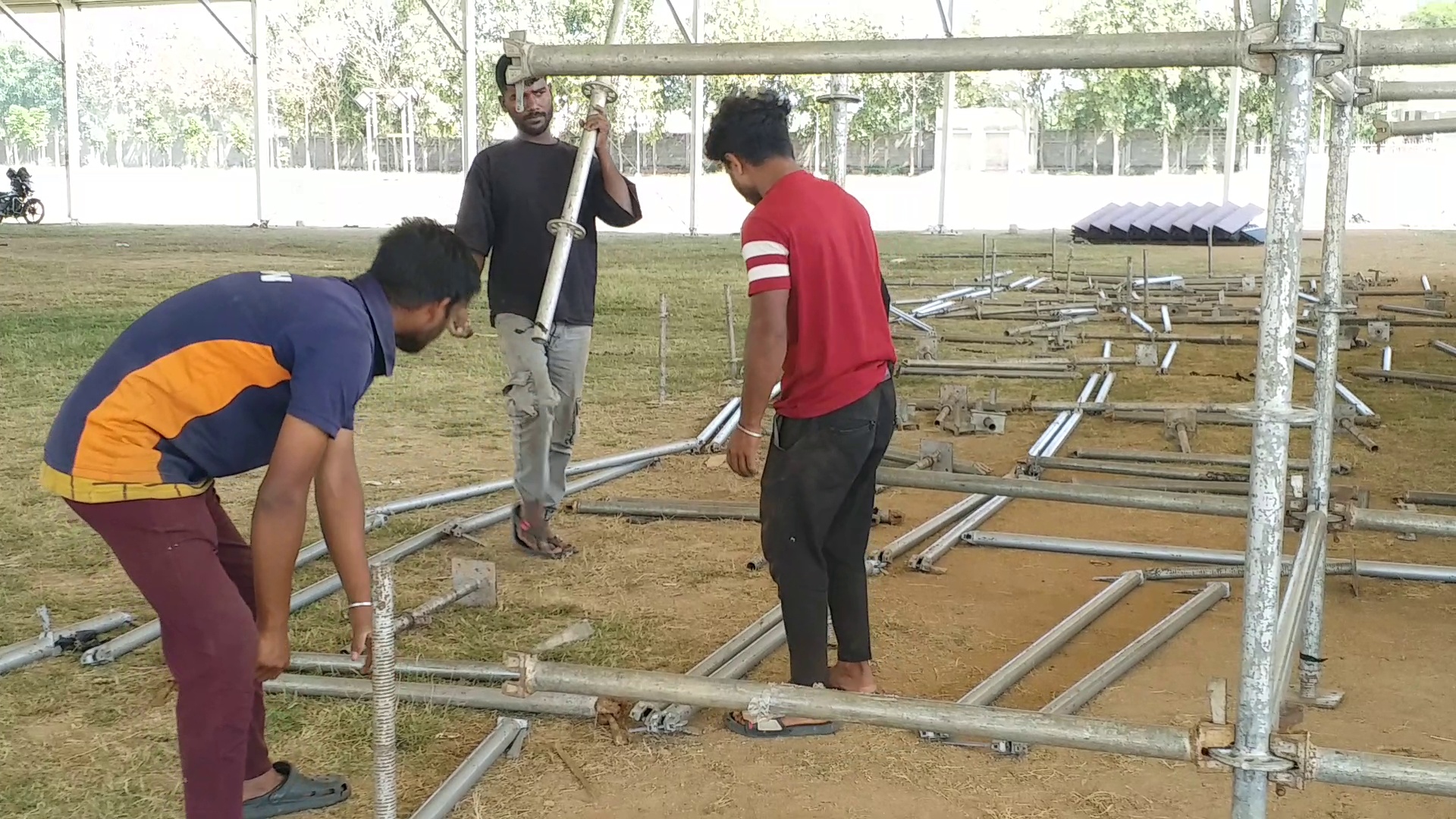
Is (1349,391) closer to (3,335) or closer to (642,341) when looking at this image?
(642,341)

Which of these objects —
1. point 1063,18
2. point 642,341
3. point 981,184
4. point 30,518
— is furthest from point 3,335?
point 1063,18

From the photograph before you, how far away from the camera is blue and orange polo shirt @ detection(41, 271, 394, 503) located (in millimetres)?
2764

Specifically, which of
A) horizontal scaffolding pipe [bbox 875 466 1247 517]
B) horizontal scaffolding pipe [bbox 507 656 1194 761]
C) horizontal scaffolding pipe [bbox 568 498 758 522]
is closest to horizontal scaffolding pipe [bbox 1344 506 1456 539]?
horizontal scaffolding pipe [bbox 875 466 1247 517]

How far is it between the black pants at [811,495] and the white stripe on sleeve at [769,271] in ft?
1.51

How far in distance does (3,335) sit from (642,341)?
19.8 ft

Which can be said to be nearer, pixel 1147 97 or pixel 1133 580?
pixel 1133 580

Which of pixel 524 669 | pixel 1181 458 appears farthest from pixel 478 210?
pixel 1181 458

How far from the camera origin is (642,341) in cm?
1298

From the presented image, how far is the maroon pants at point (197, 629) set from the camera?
112 inches

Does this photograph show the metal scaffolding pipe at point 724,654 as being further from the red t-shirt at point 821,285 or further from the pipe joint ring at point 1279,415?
the pipe joint ring at point 1279,415

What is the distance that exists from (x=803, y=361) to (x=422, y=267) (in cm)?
126

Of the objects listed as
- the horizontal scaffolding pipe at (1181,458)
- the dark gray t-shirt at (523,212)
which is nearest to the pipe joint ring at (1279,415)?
the dark gray t-shirt at (523,212)

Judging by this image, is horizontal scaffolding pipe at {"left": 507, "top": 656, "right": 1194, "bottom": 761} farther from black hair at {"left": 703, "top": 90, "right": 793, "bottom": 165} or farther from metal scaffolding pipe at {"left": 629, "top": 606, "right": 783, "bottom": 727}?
black hair at {"left": 703, "top": 90, "right": 793, "bottom": 165}

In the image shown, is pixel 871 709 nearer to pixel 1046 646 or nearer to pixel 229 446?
pixel 229 446
